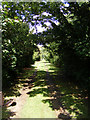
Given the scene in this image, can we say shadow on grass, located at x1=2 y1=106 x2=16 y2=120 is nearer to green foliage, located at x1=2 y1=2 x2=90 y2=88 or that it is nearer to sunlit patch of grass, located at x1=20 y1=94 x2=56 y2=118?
sunlit patch of grass, located at x1=20 y1=94 x2=56 y2=118

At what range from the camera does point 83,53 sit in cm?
402

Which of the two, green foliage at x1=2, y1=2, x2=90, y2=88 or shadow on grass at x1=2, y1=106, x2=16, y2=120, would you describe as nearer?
shadow on grass at x1=2, y1=106, x2=16, y2=120

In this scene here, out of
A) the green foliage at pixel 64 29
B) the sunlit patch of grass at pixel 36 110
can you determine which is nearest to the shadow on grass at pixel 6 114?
the sunlit patch of grass at pixel 36 110

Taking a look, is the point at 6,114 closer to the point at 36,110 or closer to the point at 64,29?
the point at 36,110

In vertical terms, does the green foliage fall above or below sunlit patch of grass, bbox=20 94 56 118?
above

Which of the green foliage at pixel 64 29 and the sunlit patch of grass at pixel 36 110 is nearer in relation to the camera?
the sunlit patch of grass at pixel 36 110

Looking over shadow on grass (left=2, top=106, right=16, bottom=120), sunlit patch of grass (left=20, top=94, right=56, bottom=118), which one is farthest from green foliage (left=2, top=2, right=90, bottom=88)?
shadow on grass (left=2, top=106, right=16, bottom=120)

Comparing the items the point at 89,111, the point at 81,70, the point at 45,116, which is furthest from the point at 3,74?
the point at 89,111

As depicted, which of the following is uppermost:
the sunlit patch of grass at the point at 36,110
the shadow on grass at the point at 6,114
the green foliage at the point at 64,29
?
the green foliage at the point at 64,29

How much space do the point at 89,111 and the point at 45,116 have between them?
6.21 feet

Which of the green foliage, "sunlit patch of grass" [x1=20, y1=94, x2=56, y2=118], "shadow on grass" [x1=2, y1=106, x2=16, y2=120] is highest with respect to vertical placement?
the green foliage

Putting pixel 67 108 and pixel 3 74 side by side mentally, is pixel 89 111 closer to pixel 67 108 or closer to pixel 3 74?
pixel 67 108

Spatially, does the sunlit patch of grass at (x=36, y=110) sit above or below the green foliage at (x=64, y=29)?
below

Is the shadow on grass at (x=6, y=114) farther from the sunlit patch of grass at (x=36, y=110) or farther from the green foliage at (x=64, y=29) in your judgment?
the green foliage at (x=64, y=29)
